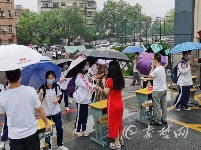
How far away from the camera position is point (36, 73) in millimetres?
4742

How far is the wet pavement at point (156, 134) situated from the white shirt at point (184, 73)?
0.92m

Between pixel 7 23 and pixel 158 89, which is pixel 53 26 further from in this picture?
pixel 158 89

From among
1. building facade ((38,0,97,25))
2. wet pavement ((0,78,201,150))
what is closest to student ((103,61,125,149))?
wet pavement ((0,78,201,150))

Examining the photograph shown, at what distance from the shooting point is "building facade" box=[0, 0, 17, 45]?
4375 centimetres

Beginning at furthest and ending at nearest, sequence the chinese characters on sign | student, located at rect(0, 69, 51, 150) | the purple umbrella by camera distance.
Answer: the purple umbrella, the chinese characters on sign, student, located at rect(0, 69, 51, 150)

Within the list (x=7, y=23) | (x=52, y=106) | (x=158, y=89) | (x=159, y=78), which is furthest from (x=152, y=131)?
(x=7, y=23)

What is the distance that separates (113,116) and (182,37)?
7244 millimetres

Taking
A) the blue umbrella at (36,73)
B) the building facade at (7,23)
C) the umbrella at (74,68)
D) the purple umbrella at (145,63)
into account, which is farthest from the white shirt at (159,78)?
the building facade at (7,23)

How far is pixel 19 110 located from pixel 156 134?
363 cm

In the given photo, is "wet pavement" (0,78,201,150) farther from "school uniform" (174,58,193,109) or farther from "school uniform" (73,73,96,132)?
"school uniform" (73,73,96,132)

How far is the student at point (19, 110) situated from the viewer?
3.15m

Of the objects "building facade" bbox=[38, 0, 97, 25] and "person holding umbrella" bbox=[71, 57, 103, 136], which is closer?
"person holding umbrella" bbox=[71, 57, 103, 136]

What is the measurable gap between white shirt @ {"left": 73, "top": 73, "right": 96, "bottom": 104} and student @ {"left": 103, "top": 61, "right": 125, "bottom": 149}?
2.48 feet

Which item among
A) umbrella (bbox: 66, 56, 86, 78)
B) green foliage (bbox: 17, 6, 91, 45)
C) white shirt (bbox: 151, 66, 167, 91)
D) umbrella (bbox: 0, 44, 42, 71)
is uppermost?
green foliage (bbox: 17, 6, 91, 45)
